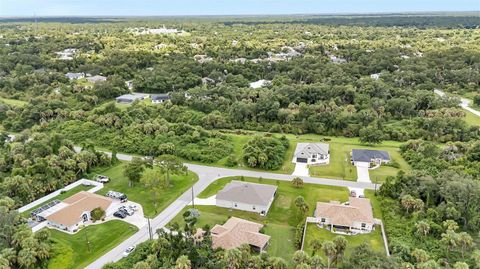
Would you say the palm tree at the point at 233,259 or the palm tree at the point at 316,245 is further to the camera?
the palm tree at the point at 316,245

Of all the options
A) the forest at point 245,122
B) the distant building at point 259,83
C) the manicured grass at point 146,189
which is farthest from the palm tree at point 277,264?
the distant building at point 259,83

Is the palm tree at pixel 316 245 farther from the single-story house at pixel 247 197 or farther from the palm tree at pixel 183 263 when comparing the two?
the palm tree at pixel 183 263

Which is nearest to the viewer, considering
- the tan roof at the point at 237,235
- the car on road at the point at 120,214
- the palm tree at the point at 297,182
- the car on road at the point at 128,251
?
the car on road at the point at 128,251

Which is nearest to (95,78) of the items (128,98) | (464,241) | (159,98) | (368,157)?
(128,98)

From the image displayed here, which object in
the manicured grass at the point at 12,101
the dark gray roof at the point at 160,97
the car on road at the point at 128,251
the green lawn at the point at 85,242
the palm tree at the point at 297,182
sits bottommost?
the green lawn at the point at 85,242

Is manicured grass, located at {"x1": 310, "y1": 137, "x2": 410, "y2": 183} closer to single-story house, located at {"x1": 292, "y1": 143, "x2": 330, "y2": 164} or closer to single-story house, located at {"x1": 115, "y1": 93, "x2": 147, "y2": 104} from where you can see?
single-story house, located at {"x1": 292, "y1": 143, "x2": 330, "y2": 164}

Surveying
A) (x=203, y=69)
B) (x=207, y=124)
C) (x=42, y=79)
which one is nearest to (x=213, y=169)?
(x=207, y=124)

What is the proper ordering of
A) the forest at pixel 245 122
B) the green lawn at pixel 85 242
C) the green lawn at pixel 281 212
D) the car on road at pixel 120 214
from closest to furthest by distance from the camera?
1. the forest at pixel 245 122
2. the green lawn at pixel 85 242
3. the green lawn at pixel 281 212
4. the car on road at pixel 120 214

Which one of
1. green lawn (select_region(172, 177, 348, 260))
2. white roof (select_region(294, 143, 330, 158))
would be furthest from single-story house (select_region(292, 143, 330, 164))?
green lawn (select_region(172, 177, 348, 260))

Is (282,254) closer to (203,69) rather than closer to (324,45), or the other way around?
(203,69)
